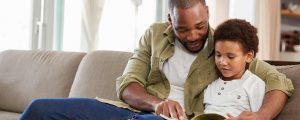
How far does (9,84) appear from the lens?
268 centimetres

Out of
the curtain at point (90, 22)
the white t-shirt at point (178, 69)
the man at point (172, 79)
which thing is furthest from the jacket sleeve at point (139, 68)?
the curtain at point (90, 22)

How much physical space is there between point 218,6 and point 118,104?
2710mm

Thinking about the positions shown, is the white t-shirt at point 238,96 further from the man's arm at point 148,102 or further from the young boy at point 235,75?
the man's arm at point 148,102

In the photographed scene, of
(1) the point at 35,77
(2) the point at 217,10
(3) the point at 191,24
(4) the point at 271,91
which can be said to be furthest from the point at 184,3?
(2) the point at 217,10

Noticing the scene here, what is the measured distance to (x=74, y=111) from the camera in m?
1.43

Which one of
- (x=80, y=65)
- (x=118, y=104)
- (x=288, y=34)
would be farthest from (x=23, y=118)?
(x=288, y=34)

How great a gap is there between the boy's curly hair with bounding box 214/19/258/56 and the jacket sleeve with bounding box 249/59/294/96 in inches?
2.9

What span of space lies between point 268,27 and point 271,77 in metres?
2.68

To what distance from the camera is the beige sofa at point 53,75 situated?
230 cm

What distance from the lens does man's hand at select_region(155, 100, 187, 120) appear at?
1380 millimetres

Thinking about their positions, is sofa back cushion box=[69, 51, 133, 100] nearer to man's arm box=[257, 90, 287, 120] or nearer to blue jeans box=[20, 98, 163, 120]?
blue jeans box=[20, 98, 163, 120]

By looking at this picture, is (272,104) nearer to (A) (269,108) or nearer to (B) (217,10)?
(A) (269,108)

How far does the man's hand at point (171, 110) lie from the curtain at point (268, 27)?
2720 millimetres

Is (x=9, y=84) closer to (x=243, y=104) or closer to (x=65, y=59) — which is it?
(x=65, y=59)
